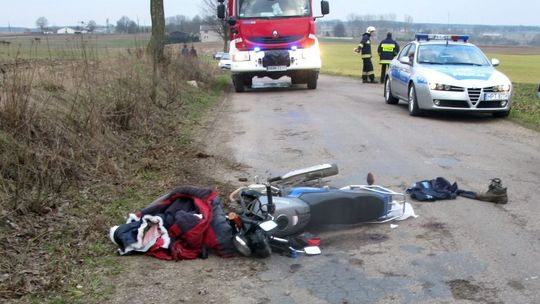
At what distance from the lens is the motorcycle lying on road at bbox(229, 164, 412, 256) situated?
4879mm

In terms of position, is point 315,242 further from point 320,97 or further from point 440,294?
point 320,97

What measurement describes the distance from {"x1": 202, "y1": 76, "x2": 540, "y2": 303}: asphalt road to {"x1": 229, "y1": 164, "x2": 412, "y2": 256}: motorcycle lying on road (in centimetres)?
15

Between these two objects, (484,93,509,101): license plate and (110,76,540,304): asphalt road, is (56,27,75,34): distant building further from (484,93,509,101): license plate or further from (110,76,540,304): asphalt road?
(484,93,509,101): license plate

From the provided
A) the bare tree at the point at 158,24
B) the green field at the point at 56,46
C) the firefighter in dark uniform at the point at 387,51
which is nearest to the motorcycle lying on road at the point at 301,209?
the green field at the point at 56,46

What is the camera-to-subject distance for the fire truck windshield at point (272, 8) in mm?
18234

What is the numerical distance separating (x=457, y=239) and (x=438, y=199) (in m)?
1.18

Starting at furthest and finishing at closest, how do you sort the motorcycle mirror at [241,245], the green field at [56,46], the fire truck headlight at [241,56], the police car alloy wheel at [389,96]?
1. the fire truck headlight at [241,56]
2. the police car alloy wheel at [389,96]
3. the green field at [56,46]
4. the motorcycle mirror at [241,245]

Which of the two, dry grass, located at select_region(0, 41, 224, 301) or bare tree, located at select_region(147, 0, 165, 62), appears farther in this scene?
bare tree, located at select_region(147, 0, 165, 62)

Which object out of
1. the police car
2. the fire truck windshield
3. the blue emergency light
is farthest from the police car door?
A: the fire truck windshield

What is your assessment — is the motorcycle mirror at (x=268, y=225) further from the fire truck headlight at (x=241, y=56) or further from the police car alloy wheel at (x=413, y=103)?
the fire truck headlight at (x=241, y=56)

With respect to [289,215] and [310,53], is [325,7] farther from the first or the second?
[289,215]

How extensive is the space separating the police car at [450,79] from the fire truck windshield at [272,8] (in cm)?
503

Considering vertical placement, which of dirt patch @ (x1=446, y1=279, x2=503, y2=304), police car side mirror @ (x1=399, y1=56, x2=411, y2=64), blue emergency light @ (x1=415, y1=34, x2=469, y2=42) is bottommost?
dirt patch @ (x1=446, y1=279, x2=503, y2=304)

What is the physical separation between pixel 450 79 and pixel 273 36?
752 centimetres
